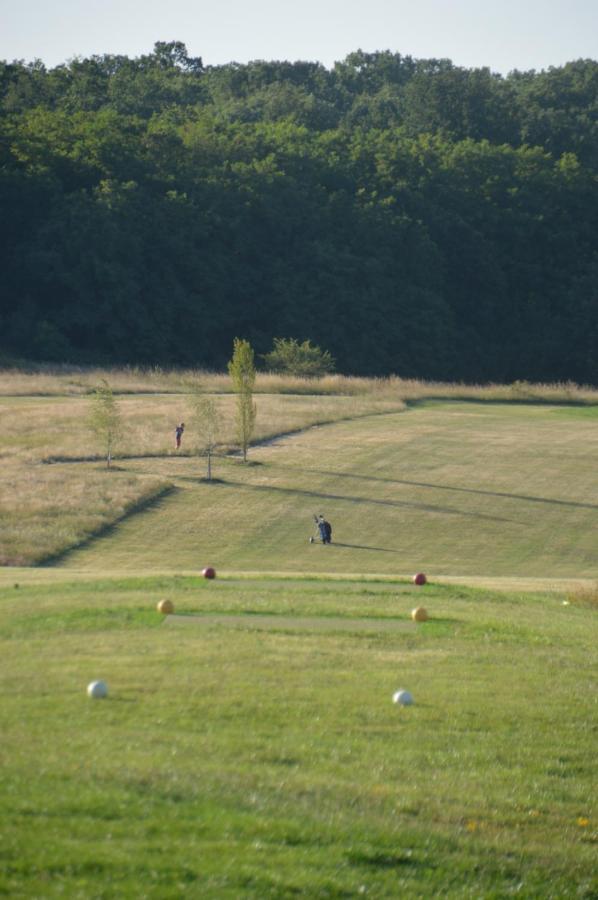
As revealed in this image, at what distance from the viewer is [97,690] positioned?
11.6m

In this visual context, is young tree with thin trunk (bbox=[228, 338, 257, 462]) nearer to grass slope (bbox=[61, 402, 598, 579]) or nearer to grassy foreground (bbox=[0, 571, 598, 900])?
grass slope (bbox=[61, 402, 598, 579])

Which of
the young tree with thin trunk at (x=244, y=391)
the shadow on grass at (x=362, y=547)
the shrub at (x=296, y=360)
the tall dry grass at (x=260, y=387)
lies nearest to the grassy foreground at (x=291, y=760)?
the shadow on grass at (x=362, y=547)

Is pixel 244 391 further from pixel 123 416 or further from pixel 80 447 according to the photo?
pixel 123 416

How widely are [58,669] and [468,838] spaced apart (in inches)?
201

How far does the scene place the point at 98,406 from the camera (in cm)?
4691

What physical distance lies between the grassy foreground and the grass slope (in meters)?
19.6

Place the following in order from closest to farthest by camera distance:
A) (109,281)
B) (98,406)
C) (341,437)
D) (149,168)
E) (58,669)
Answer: (58,669), (98,406), (341,437), (109,281), (149,168)

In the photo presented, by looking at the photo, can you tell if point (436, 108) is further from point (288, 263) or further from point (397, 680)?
point (397, 680)

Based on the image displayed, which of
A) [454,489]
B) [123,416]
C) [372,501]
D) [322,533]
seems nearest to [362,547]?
[322,533]

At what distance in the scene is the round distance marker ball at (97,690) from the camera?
1162 centimetres

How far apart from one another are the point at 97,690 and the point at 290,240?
304 ft

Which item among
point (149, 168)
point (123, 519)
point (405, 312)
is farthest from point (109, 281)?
point (123, 519)

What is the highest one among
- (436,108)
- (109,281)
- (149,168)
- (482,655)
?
(436,108)

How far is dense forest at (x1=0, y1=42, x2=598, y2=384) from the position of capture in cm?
9200
